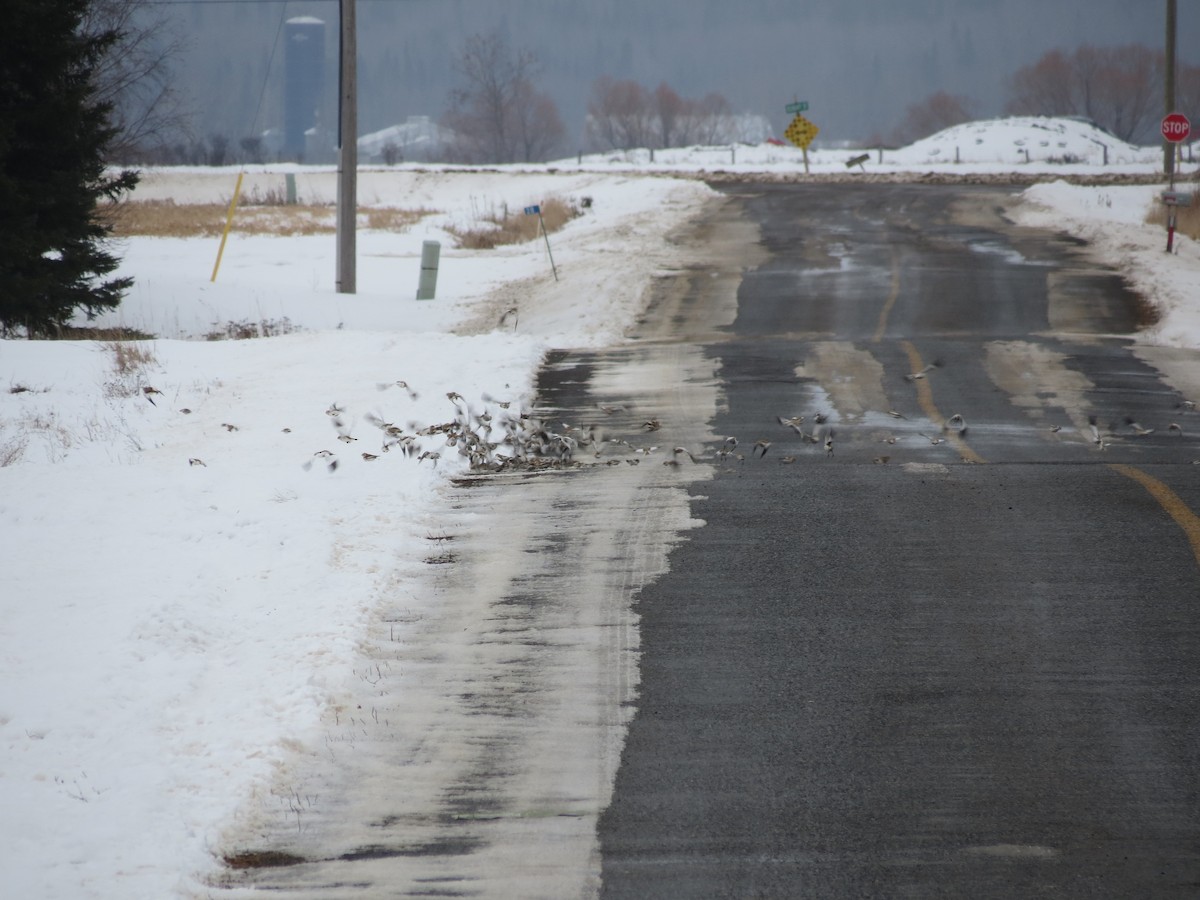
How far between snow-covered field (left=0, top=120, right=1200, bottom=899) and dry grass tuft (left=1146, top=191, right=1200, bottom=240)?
370cm

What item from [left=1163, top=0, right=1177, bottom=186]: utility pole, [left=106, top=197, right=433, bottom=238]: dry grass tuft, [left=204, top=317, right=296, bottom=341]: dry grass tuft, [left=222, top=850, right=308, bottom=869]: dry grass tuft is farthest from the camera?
[left=1163, top=0, right=1177, bottom=186]: utility pole

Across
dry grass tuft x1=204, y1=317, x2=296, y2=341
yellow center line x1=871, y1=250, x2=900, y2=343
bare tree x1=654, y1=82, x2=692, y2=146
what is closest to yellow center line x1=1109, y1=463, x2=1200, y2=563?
yellow center line x1=871, y1=250, x2=900, y2=343

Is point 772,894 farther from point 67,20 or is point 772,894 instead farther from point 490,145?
point 490,145

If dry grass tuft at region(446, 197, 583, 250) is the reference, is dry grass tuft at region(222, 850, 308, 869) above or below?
below

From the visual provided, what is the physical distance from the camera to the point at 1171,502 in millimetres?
7855

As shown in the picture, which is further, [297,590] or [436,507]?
[436,507]

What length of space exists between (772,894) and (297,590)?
11.6 ft

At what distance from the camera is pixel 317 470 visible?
8.81 metres

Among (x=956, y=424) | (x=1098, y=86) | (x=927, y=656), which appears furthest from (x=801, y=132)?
(x=1098, y=86)

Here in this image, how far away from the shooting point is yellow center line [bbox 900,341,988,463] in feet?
30.9

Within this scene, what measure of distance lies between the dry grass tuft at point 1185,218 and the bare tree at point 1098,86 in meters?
103

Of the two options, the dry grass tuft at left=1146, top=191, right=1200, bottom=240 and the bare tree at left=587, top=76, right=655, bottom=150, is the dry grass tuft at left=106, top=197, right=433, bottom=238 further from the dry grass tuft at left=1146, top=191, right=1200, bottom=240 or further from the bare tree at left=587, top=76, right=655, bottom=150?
the bare tree at left=587, top=76, right=655, bottom=150

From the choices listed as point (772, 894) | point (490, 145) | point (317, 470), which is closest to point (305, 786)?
point (772, 894)

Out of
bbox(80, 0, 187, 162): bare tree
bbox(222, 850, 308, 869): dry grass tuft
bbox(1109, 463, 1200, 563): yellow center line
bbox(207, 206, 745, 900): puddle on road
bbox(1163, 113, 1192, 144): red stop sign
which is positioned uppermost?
bbox(80, 0, 187, 162): bare tree
